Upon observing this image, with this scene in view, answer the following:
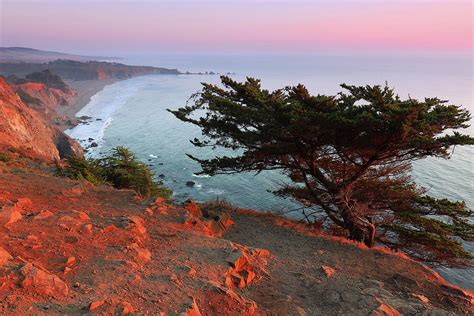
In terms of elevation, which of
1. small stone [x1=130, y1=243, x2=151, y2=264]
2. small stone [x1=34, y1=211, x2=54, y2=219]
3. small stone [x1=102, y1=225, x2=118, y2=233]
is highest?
small stone [x1=34, y1=211, x2=54, y2=219]

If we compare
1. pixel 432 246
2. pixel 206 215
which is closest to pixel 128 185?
pixel 206 215

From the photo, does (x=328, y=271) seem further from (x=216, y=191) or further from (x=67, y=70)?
(x=67, y=70)

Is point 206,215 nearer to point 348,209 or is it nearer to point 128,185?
point 348,209

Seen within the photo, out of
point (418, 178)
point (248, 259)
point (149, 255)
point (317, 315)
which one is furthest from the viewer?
point (418, 178)

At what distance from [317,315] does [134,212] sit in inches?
264

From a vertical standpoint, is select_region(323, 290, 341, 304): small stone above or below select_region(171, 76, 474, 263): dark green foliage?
below

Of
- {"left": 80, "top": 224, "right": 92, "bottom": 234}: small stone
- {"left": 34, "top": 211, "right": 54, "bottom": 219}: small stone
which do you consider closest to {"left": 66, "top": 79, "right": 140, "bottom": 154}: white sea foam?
{"left": 34, "top": 211, "right": 54, "bottom": 219}: small stone

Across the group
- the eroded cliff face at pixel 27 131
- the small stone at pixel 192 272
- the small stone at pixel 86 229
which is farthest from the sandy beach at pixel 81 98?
the small stone at pixel 192 272

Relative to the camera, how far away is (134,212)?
36.9 ft

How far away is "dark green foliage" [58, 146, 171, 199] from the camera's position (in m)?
16.9

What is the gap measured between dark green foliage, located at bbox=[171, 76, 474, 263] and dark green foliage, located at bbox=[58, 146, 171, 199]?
529 centimetres

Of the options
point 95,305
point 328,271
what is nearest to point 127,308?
point 95,305

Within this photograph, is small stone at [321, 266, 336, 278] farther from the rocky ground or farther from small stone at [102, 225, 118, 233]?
small stone at [102, 225, 118, 233]

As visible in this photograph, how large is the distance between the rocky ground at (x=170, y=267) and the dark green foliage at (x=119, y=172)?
3945mm
